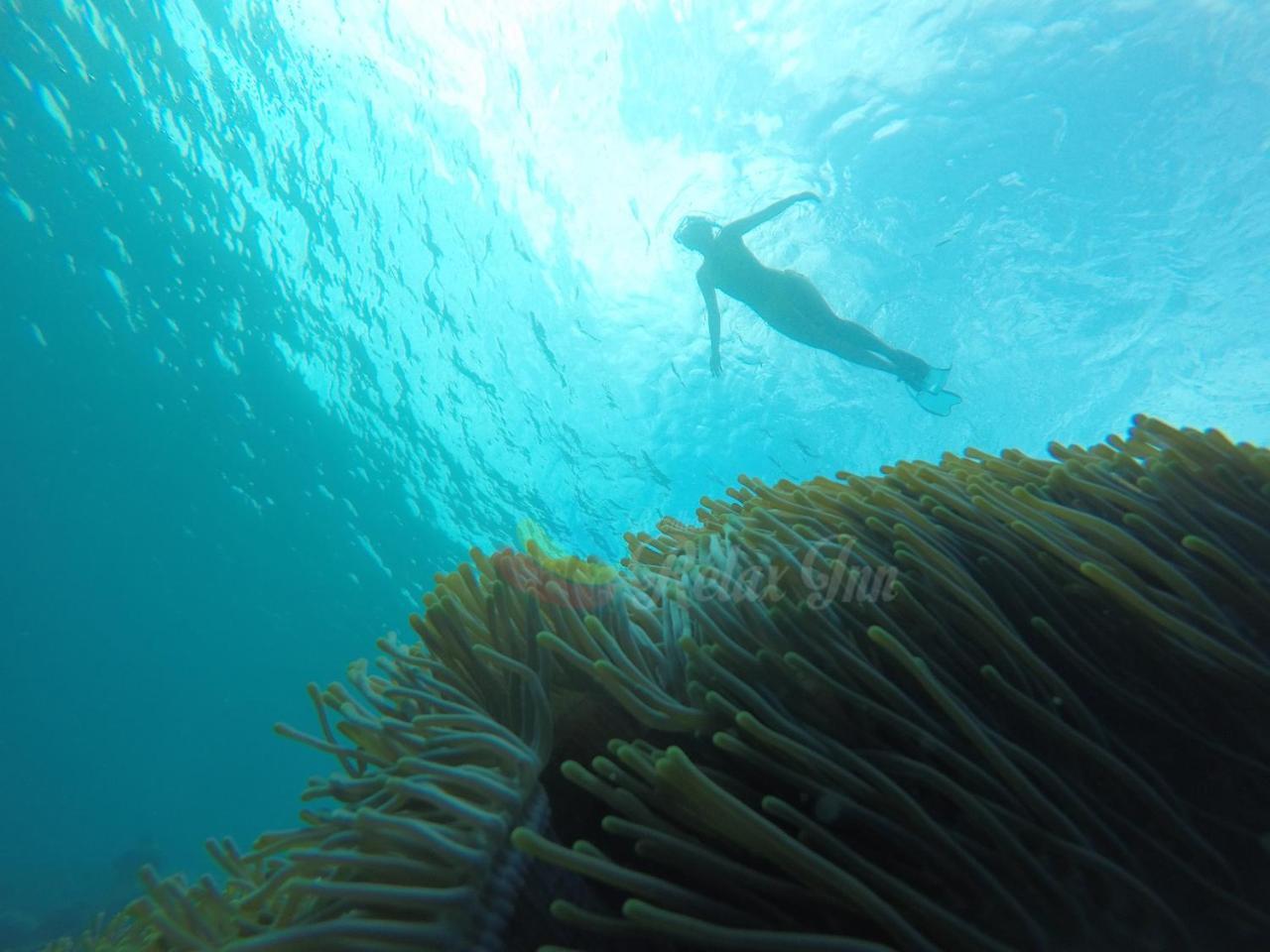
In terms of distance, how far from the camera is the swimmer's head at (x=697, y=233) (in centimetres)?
1234

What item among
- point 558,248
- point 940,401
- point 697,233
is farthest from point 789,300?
point 558,248

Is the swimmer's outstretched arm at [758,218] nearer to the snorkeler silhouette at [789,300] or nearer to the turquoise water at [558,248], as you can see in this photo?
the snorkeler silhouette at [789,300]

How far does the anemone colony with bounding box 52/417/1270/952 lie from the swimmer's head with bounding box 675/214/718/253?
37.8 feet

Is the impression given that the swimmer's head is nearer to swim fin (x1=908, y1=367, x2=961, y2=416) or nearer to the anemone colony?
swim fin (x1=908, y1=367, x2=961, y2=416)

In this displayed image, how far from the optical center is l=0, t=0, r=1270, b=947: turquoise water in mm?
14828

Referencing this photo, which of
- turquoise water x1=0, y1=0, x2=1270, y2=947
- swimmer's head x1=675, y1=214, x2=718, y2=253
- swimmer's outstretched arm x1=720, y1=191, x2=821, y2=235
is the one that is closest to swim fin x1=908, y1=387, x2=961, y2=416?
swimmer's outstretched arm x1=720, y1=191, x2=821, y2=235

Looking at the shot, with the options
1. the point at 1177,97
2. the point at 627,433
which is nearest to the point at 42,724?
the point at 627,433

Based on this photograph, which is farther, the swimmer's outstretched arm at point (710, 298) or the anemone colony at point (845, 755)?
the swimmer's outstretched arm at point (710, 298)

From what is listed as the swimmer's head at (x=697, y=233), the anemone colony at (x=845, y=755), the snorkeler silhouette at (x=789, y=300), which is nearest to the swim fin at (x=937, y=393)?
the snorkeler silhouette at (x=789, y=300)

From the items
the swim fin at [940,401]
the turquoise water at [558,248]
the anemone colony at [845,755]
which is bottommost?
the anemone colony at [845,755]

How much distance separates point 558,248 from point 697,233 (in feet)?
23.2

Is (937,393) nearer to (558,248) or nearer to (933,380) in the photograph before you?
(933,380)

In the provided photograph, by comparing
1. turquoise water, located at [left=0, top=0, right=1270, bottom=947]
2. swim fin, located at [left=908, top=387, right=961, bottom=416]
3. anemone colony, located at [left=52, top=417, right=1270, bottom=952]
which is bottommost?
anemone colony, located at [left=52, top=417, right=1270, bottom=952]

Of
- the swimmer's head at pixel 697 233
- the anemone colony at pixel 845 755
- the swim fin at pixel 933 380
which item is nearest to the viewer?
the anemone colony at pixel 845 755
